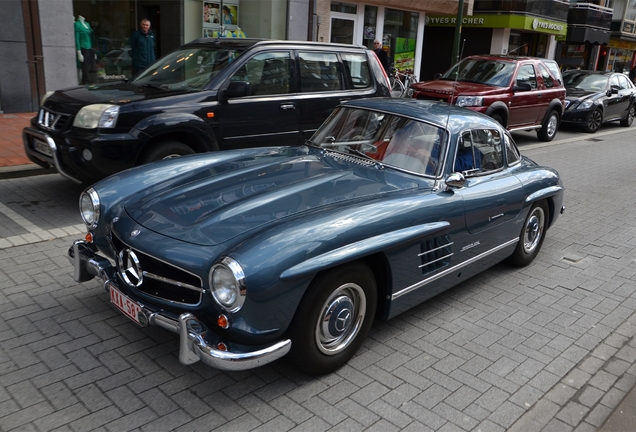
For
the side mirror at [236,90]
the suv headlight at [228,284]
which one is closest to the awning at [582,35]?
the side mirror at [236,90]

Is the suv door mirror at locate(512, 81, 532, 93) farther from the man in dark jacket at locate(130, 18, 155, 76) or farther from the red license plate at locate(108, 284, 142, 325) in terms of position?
the red license plate at locate(108, 284, 142, 325)

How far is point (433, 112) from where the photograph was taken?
480 cm

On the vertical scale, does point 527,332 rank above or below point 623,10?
below

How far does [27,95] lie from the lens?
441 inches

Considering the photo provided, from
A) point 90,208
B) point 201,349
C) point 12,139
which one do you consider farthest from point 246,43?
point 201,349

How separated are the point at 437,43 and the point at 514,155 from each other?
22955 mm

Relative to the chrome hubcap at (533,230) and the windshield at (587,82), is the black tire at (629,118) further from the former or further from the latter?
the chrome hubcap at (533,230)

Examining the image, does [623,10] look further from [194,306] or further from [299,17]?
[194,306]

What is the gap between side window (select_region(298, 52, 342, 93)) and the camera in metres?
7.71

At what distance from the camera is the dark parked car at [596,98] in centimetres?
1590

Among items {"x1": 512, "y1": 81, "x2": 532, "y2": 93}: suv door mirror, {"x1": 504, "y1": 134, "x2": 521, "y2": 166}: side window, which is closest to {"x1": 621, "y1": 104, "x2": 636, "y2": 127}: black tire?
{"x1": 512, "y1": 81, "x2": 532, "y2": 93}: suv door mirror

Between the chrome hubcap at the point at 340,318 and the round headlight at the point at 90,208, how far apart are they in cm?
172

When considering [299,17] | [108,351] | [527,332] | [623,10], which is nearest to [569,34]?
→ [623,10]

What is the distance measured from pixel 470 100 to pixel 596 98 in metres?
6.61
